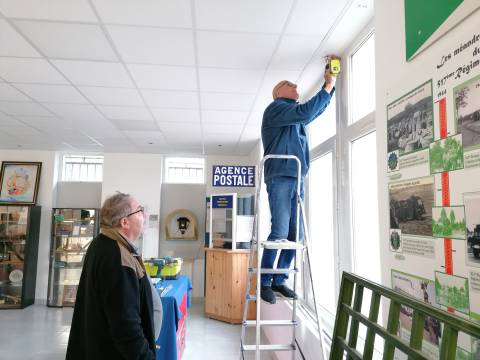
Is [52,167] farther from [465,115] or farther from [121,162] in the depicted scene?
[465,115]

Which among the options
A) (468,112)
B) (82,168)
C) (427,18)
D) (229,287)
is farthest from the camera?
(82,168)

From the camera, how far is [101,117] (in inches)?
181

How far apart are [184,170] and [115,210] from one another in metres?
5.68

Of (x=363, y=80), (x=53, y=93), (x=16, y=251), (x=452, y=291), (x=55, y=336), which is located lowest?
Result: (x=55, y=336)

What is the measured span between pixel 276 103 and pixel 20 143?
565 cm

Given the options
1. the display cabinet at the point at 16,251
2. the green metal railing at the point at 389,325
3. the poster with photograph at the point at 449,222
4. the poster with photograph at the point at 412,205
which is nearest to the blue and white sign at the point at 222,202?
the display cabinet at the point at 16,251

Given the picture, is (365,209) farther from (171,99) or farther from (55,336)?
(55,336)

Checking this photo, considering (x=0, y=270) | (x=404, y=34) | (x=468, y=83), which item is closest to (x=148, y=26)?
(x=404, y=34)

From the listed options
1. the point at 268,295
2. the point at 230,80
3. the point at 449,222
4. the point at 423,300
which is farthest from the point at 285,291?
the point at 230,80

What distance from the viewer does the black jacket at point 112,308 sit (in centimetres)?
152

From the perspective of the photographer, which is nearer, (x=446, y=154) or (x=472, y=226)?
(x=472, y=226)

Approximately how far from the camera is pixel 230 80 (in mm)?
3312

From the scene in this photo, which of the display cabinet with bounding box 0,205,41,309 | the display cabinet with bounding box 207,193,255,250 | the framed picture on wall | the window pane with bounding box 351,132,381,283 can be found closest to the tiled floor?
the display cabinet with bounding box 0,205,41,309

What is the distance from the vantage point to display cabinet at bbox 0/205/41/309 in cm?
636
